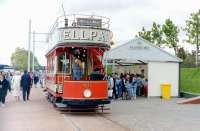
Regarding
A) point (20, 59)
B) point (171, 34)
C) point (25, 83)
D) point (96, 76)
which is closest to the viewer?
point (96, 76)

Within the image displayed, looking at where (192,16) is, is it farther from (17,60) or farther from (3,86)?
(17,60)

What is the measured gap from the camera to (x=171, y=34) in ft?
189

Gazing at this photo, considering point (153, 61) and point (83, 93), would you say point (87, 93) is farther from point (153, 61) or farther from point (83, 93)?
point (153, 61)

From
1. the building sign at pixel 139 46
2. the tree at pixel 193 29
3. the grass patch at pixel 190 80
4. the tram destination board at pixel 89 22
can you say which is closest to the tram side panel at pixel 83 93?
the tram destination board at pixel 89 22

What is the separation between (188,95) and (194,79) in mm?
18546

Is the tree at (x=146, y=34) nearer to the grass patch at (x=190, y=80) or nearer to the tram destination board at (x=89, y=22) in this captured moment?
the grass patch at (x=190, y=80)

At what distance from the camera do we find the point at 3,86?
2347 cm

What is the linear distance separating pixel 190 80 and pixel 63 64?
3070 centimetres

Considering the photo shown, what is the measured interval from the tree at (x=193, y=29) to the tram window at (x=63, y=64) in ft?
106

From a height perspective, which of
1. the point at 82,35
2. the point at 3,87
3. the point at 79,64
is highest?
the point at 82,35

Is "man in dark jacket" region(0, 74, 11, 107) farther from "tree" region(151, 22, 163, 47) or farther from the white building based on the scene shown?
"tree" region(151, 22, 163, 47)

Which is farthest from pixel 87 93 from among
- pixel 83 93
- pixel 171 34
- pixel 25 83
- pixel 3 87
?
pixel 171 34

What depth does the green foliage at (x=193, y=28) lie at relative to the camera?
169 ft

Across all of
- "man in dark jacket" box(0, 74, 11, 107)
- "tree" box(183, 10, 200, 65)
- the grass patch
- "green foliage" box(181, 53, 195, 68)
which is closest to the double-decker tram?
"man in dark jacket" box(0, 74, 11, 107)
